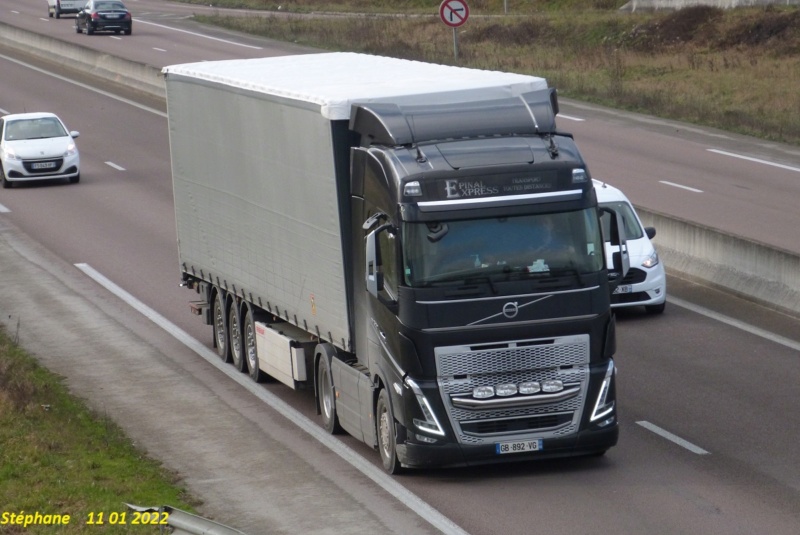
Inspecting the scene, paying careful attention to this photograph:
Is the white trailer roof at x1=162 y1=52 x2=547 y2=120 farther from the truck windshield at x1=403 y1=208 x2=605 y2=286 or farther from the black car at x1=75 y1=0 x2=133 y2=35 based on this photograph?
the black car at x1=75 y1=0 x2=133 y2=35

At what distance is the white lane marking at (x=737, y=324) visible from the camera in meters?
18.2

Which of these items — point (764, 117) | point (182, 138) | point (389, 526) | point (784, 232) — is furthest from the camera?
point (764, 117)

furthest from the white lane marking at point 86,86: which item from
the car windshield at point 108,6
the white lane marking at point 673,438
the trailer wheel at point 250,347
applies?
the white lane marking at point 673,438

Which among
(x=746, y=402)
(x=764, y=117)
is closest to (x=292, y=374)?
(x=746, y=402)

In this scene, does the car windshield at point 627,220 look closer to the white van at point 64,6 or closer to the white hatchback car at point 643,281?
the white hatchback car at point 643,281

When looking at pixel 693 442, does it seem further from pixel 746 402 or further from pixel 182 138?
pixel 182 138

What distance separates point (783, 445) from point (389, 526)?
172 inches

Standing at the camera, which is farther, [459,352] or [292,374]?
[292,374]

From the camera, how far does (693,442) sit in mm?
13977

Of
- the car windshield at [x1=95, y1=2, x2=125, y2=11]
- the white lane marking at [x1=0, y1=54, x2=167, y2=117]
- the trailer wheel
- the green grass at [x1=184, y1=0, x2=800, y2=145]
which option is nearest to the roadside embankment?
the trailer wheel

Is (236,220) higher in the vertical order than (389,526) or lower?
higher

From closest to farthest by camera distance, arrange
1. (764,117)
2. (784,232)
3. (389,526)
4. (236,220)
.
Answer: (389,526), (236,220), (784,232), (764,117)

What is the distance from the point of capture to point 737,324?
1931 centimetres

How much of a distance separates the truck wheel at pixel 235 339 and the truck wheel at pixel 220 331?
0.09 metres
